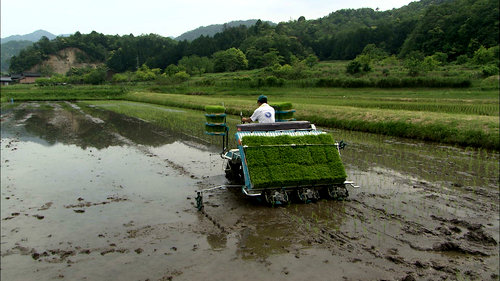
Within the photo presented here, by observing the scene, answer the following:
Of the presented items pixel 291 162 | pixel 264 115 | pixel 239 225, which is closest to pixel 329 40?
pixel 264 115

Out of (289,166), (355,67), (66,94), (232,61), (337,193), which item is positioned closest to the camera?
(289,166)

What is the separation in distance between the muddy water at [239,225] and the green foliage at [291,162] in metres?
0.52

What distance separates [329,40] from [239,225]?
295ft

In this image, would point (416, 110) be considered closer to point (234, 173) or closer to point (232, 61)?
point (234, 173)

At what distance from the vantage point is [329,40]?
8969 centimetres

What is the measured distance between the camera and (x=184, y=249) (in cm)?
514

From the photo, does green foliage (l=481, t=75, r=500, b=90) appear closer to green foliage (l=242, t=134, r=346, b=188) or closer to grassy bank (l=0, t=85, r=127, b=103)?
green foliage (l=242, t=134, r=346, b=188)

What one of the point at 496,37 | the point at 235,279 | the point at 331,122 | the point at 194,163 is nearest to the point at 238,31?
the point at 496,37

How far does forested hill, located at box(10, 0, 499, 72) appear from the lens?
175 ft

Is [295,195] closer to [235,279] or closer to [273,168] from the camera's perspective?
[273,168]

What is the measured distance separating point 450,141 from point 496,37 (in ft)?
155

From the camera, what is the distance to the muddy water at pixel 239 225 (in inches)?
179

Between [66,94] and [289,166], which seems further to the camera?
[66,94]

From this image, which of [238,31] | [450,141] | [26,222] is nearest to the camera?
Answer: [26,222]
